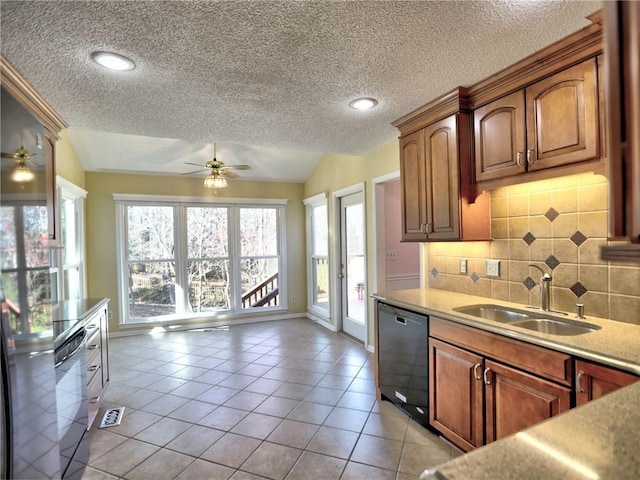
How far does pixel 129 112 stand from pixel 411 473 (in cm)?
323

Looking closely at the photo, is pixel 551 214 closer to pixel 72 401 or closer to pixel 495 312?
pixel 495 312

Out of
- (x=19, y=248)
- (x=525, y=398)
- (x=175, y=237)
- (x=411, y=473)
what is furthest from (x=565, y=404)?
(x=175, y=237)

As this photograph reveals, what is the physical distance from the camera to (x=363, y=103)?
8.16 ft

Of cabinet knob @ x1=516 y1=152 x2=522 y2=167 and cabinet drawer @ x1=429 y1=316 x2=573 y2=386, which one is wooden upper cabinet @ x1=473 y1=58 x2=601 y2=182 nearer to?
cabinet knob @ x1=516 y1=152 x2=522 y2=167

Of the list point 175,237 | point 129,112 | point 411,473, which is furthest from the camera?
point 175,237

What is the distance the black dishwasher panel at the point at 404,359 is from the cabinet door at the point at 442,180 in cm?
71

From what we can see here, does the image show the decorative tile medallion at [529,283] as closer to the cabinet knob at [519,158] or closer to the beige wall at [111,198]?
the cabinet knob at [519,158]

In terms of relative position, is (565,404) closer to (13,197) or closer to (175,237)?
(13,197)

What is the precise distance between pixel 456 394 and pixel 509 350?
1.73 feet

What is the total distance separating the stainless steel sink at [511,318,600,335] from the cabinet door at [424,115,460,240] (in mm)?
729

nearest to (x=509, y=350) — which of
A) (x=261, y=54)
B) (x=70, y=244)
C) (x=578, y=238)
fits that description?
(x=578, y=238)

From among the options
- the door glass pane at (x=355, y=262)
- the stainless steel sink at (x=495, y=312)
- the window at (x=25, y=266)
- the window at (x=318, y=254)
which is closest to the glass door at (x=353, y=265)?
the door glass pane at (x=355, y=262)

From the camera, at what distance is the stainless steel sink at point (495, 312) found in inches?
87.8

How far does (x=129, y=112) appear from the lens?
255 cm
